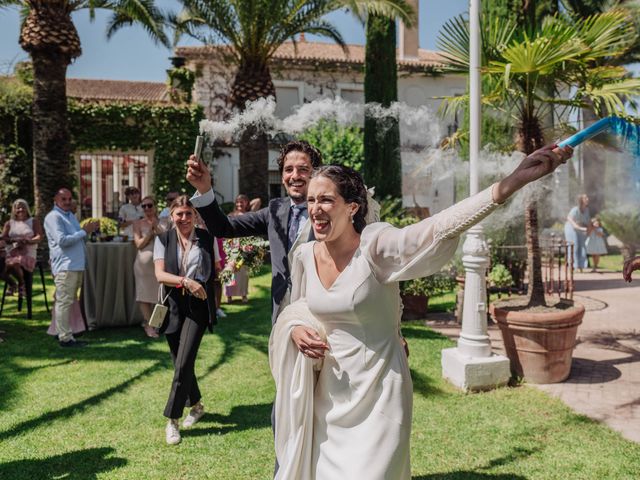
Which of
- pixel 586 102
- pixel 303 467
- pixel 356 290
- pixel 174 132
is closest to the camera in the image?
pixel 356 290

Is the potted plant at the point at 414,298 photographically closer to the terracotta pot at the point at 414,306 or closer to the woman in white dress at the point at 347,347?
the terracotta pot at the point at 414,306

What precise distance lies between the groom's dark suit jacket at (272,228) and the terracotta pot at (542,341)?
11.1ft

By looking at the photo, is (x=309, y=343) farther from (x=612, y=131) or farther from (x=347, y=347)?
(x=612, y=131)

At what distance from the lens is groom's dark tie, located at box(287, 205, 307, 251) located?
11.1ft

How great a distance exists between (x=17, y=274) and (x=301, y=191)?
7.73 metres

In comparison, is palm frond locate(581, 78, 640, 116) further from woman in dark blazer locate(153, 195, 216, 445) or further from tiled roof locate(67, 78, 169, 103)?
tiled roof locate(67, 78, 169, 103)

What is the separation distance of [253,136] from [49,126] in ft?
17.6

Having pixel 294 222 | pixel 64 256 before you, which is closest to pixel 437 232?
pixel 294 222

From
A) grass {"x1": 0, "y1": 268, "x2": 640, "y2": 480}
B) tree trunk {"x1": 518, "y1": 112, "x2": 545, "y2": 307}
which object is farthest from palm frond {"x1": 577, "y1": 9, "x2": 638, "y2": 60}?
grass {"x1": 0, "y1": 268, "x2": 640, "y2": 480}

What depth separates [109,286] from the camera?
8734 mm

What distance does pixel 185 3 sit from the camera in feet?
48.6

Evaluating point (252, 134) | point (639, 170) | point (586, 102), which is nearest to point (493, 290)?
point (586, 102)

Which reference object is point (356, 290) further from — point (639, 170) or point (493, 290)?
point (493, 290)

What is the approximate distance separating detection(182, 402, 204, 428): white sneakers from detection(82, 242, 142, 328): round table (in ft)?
13.6
